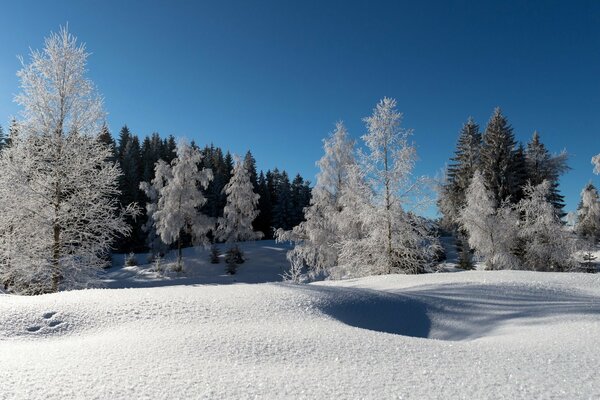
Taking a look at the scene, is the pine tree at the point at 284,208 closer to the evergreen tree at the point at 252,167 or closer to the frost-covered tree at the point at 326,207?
the evergreen tree at the point at 252,167

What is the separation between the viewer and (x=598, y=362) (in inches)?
127

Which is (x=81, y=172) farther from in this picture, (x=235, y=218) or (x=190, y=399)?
(x=235, y=218)

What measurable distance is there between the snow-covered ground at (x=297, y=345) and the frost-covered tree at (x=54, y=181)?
16.8ft

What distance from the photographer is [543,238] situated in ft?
66.3

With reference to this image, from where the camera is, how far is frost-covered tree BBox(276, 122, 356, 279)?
21.1 metres

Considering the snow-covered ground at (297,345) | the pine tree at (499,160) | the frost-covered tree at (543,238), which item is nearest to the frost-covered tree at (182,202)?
the frost-covered tree at (543,238)

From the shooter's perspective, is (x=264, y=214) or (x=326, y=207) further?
(x=264, y=214)

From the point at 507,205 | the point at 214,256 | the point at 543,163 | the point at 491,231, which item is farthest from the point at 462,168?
the point at 214,256

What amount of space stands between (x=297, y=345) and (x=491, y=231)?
2148 centimetres

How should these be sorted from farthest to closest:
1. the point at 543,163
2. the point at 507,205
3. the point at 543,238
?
1. the point at 543,163
2. the point at 507,205
3. the point at 543,238

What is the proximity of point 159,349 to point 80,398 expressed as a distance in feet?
3.39

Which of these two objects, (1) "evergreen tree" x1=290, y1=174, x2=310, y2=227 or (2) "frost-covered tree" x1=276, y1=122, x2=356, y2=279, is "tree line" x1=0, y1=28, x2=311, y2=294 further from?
(1) "evergreen tree" x1=290, y1=174, x2=310, y2=227

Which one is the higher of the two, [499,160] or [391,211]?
[499,160]

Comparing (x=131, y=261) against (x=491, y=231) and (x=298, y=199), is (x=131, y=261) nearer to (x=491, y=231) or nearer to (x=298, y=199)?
(x=298, y=199)
